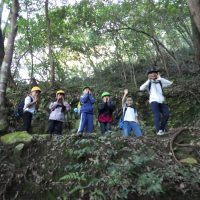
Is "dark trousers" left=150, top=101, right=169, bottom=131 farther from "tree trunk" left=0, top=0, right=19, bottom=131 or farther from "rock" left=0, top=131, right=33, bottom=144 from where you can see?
"tree trunk" left=0, top=0, right=19, bottom=131

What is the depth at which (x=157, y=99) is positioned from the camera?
27.0ft

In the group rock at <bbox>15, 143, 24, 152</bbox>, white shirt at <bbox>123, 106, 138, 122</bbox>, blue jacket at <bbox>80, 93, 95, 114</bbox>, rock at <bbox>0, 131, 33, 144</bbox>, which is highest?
blue jacket at <bbox>80, 93, 95, 114</bbox>

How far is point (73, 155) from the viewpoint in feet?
23.1

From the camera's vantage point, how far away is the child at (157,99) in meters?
8.20

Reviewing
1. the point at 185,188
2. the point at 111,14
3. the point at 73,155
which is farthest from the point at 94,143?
the point at 111,14

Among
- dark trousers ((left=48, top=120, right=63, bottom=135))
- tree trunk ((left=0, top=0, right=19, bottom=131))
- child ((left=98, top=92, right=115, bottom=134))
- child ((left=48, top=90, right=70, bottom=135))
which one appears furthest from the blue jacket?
tree trunk ((left=0, top=0, right=19, bottom=131))

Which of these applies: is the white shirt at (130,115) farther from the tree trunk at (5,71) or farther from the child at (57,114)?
the tree trunk at (5,71)

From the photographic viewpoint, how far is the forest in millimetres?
6148

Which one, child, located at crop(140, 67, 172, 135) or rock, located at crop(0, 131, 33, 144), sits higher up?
child, located at crop(140, 67, 172, 135)

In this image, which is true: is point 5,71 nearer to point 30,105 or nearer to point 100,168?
point 30,105

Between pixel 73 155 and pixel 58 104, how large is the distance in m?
2.72

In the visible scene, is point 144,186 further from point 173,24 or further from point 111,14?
point 173,24

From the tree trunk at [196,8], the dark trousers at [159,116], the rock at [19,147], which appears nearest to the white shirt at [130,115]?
the dark trousers at [159,116]

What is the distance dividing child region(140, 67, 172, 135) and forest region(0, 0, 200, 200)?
0.21 meters
